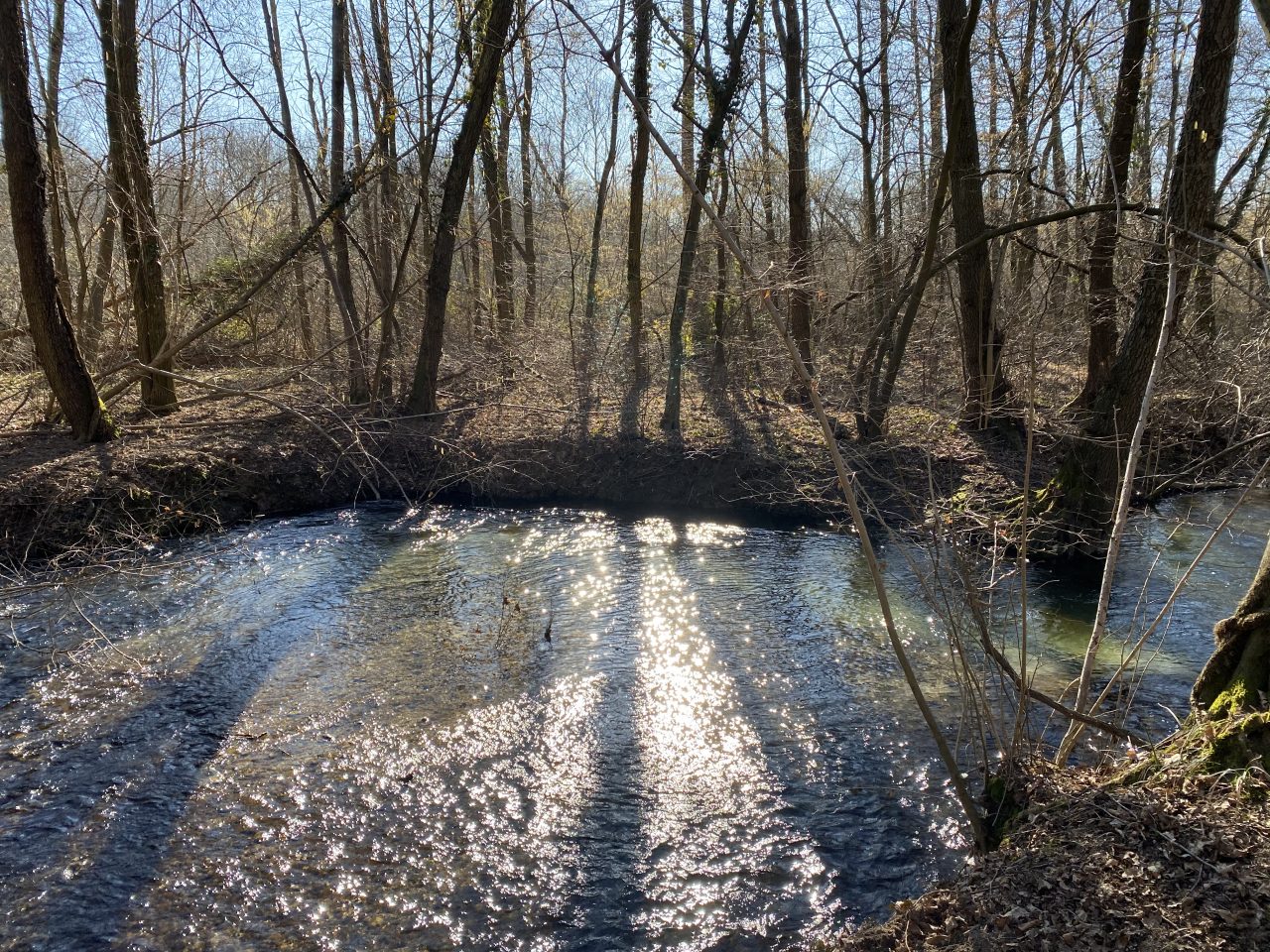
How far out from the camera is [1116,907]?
2689 mm

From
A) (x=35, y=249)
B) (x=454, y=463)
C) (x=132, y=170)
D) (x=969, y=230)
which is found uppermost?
(x=132, y=170)

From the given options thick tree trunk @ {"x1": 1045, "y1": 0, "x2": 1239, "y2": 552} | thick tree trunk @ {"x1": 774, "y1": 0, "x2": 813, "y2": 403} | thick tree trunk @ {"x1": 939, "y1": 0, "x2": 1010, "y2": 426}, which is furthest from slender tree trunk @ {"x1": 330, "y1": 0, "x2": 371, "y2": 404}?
thick tree trunk @ {"x1": 1045, "y1": 0, "x2": 1239, "y2": 552}

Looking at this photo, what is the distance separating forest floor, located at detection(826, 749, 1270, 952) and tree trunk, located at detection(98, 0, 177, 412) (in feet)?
33.8

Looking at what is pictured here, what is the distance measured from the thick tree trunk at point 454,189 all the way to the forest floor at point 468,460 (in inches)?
27.4

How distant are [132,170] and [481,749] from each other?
933 centimetres

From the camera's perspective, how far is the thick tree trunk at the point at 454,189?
10906 mm

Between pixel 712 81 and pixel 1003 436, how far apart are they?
258 inches

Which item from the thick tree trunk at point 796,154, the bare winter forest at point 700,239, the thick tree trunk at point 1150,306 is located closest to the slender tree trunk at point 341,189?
the bare winter forest at point 700,239

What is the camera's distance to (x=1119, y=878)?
2.80 m

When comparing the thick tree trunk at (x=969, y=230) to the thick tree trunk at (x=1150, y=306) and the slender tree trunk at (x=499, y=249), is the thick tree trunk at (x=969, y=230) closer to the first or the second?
the thick tree trunk at (x=1150, y=306)

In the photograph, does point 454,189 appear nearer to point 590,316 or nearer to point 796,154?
point 590,316

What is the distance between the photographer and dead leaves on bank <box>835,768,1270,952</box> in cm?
258

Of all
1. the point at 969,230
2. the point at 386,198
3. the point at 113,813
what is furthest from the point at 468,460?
the point at 969,230

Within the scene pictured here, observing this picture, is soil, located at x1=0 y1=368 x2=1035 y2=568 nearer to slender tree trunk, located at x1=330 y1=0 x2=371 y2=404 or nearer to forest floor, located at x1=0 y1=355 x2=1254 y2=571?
A: forest floor, located at x1=0 y1=355 x2=1254 y2=571
